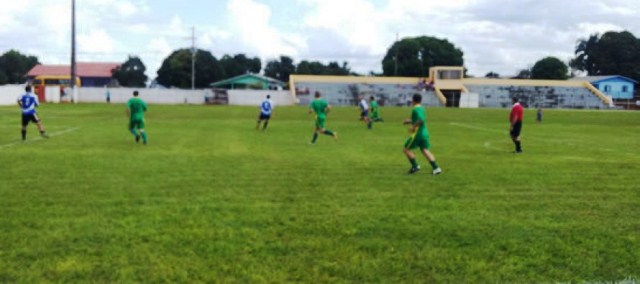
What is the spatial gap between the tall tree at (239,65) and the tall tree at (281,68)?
4456 millimetres

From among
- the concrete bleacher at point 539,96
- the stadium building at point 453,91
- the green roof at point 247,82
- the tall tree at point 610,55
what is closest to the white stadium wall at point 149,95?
the stadium building at point 453,91

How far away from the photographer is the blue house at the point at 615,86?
287ft

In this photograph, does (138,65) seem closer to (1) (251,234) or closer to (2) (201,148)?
(2) (201,148)

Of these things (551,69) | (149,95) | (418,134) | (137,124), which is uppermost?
(551,69)

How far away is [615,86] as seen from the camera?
89000 mm

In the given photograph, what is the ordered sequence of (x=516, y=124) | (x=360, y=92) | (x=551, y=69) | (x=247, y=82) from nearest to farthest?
1. (x=516, y=124)
2. (x=360, y=92)
3. (x=247, y=82)
4. (x=551, y=69)

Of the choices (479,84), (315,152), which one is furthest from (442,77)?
(315,152)

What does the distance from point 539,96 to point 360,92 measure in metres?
23.1

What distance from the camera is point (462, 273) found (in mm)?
5621

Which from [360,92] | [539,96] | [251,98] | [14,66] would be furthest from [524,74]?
[14,66]

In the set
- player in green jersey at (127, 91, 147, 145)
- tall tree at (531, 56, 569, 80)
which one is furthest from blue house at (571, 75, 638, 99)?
player in green jersey at (127, 91, 147, 145)

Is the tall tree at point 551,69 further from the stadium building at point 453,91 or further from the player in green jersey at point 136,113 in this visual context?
the player in green jersey at point 136,113

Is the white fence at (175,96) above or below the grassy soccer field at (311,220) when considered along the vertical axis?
above

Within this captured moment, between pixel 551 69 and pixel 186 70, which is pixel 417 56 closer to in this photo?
pixel 551 69
